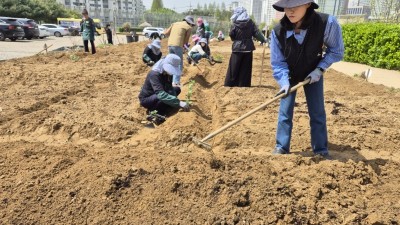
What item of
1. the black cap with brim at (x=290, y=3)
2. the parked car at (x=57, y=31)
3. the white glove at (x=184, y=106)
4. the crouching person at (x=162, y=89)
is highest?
the black cap with brim at (x=290, y=3)

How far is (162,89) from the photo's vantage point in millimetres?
4781

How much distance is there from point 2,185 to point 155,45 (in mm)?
4709

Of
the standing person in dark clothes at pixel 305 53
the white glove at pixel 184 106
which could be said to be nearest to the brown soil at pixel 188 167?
the white glove at pixel 184 106

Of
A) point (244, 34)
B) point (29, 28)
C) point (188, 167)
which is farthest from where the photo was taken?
point (29, 28)

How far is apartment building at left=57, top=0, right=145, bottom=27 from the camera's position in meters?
58.8

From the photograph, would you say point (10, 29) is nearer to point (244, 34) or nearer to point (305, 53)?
point (244, 34)

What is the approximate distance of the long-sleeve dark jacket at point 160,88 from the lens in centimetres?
475

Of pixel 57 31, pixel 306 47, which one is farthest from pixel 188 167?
pixel 57 31

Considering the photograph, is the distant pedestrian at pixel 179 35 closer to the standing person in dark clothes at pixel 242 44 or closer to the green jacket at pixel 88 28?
the standing person in dark clothes at pixel 242 44

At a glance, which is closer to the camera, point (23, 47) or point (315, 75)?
point (315, 75)

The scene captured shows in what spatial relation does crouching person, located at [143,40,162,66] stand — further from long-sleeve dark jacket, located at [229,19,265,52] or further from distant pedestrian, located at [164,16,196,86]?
long-sleeve dark jacket, located at [229,19,265,52]

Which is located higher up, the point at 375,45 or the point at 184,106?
the point at 375,45

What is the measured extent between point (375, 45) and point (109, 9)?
7144cm

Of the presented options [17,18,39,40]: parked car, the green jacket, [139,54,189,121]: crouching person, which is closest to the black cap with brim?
[139,54,189,121]: crouching person
